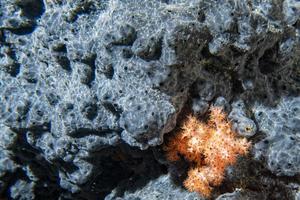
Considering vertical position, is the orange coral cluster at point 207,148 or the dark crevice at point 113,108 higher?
the dark crevice at point 113,108

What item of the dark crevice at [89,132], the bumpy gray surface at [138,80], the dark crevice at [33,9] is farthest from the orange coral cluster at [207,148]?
the dark crevice at [33,9]

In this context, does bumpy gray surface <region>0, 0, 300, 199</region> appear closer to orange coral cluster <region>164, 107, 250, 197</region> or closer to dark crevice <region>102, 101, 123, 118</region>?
dark crevice <region>102, 101, 123, 118</region>

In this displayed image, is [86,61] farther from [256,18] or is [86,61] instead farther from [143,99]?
[256,18]

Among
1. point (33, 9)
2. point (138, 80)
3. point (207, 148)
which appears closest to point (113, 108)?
point (138, 80)

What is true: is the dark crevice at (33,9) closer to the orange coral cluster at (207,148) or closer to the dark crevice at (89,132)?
the dark crevice at (89,132)

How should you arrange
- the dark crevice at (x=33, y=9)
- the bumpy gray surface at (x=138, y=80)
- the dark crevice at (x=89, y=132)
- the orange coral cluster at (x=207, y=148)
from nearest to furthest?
the bumpy gray surface at (x=138, y=80)
the orange coral cluster at (x=207, y=148)
the dark crevice at (x=89, y=132)
the dark crevice at (x=33, y=9)

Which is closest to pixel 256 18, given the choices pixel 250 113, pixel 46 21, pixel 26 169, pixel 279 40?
pixel 279 40
